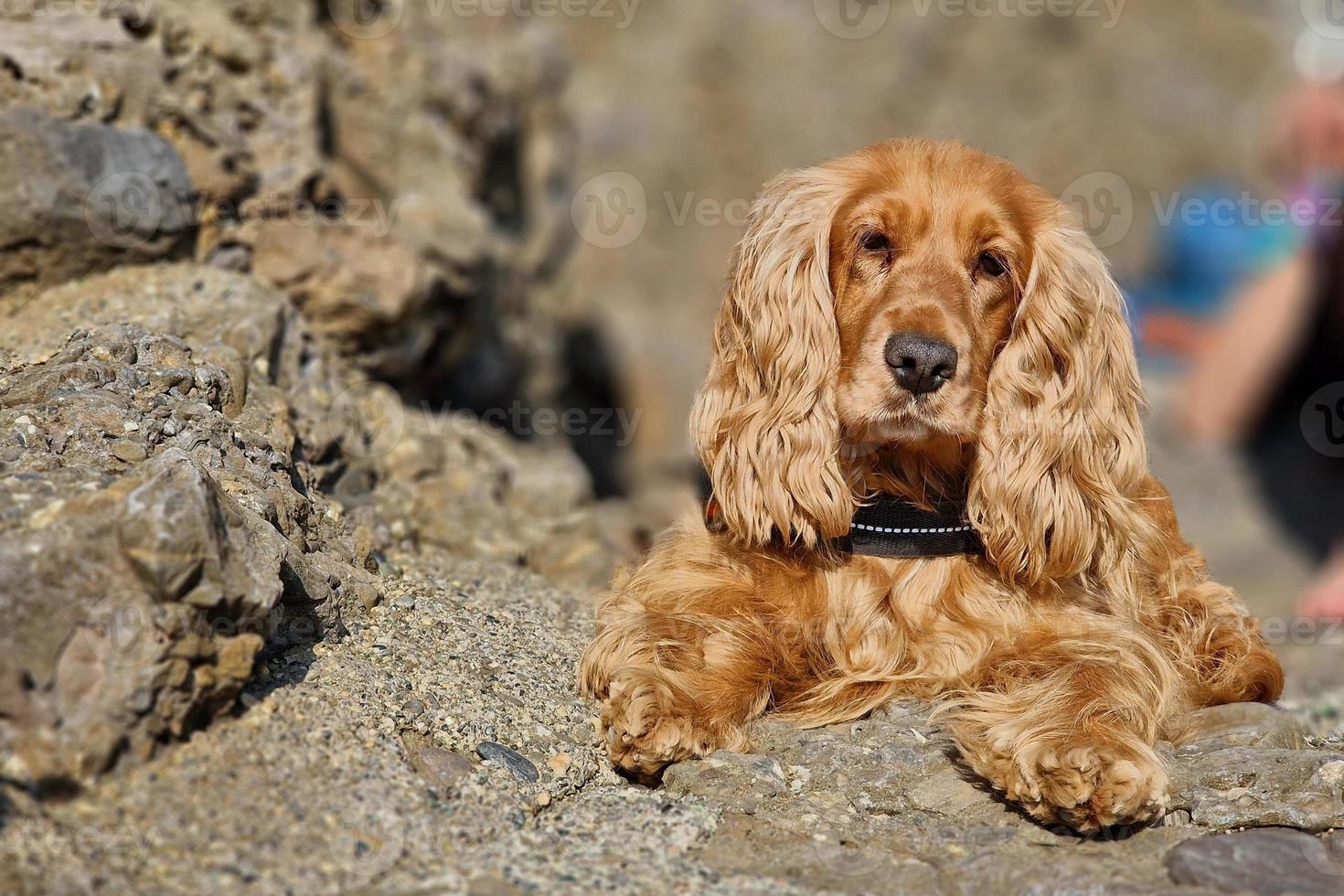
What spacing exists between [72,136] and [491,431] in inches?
90.1

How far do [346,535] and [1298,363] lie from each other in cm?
841

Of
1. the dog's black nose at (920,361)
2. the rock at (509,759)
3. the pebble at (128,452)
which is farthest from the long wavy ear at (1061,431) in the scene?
the pebble at (128,452)

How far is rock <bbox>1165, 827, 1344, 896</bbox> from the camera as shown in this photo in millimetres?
2797

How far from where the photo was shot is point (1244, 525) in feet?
31.2

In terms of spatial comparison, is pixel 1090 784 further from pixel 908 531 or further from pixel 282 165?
pixel 282 165

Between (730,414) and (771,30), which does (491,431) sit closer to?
(730,414)

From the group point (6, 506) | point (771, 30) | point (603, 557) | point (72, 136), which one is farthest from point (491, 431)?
point (771, 30)

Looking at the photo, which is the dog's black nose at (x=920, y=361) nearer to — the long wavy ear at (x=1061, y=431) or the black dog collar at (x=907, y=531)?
the long wavy ear at (x=1061, y=431)

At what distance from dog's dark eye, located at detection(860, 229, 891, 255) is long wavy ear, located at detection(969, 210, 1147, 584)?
0.41 metres

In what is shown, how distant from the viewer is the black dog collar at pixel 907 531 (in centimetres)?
366

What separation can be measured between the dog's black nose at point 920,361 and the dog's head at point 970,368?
12 centimetres

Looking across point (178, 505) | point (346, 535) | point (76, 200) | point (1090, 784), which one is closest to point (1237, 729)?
point (1090, 784)

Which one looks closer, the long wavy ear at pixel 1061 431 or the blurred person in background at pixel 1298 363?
the long wavy ear at pixel 1061 431

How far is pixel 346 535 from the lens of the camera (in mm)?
3967
